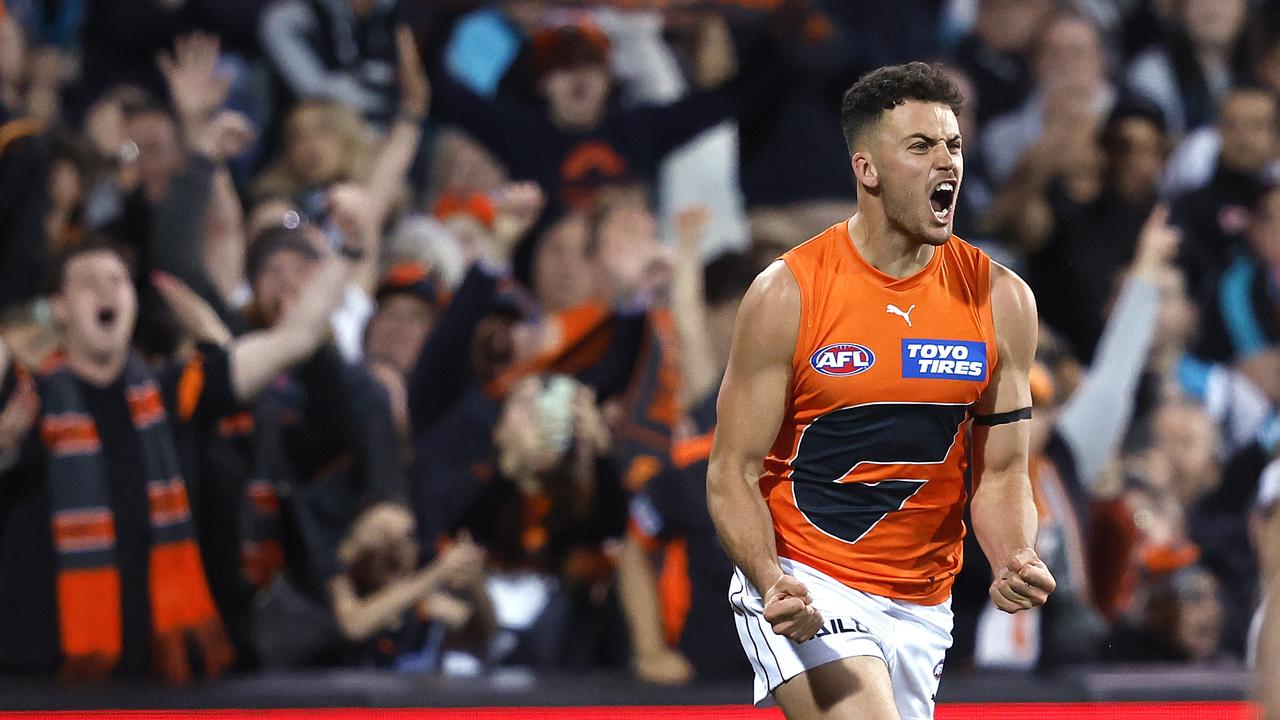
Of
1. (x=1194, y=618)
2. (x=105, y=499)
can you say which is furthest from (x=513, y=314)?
(x=1194, y=618)

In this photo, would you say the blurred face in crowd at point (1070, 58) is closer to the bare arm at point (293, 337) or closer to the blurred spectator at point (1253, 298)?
the blurred spectator at point (1253, 298)

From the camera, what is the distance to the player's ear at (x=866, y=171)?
11.7 feet

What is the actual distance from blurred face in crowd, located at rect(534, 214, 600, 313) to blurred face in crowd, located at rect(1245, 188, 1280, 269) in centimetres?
329

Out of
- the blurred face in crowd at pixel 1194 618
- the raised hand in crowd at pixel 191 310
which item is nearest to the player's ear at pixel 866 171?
the raised hand in crowd at pixel 191 310

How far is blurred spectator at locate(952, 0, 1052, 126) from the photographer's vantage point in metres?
8.28

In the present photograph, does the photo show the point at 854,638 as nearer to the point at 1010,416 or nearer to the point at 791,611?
the point at 791,611

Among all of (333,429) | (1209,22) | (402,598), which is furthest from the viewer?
(1209,22)

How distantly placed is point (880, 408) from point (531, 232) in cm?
376

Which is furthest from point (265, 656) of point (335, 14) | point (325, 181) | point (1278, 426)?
point (1278, 426)

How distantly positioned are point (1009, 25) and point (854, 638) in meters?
5.50

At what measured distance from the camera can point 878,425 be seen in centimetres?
360

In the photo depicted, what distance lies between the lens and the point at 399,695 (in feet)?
18.7

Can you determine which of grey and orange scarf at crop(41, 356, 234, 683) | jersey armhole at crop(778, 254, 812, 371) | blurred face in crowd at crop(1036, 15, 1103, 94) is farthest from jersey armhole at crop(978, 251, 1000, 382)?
blurred face in crowd at crop(1036, 15, 1103, 94)

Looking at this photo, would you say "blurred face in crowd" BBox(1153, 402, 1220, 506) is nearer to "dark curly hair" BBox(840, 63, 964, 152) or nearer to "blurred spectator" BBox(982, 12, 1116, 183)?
"blurred spectator" BBox(982, 12, 1116, 183)
